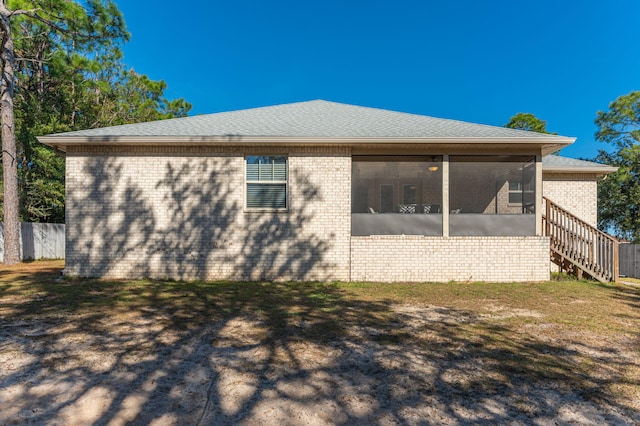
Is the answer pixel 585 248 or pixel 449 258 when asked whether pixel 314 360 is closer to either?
pixel 449 258

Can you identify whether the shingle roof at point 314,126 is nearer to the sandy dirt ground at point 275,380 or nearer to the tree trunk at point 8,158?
the sandy dirt ground at point 275,380

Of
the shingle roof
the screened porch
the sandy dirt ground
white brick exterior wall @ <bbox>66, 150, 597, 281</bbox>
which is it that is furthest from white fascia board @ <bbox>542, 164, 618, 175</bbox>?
the sandy dirt ground

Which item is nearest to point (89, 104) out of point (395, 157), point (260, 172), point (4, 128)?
point (4, 128)

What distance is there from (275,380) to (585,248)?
9.86 m

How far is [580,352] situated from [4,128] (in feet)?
57.3

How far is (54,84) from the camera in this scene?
18.8 metres

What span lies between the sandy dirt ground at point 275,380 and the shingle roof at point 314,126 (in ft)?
17.9

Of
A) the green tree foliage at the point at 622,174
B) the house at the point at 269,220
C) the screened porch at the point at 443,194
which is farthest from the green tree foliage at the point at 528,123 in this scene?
the house at the point at 269,220

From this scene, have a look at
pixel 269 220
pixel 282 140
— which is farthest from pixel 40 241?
pixel 282 140

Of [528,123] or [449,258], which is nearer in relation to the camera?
[449,258]

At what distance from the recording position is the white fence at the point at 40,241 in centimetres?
1412

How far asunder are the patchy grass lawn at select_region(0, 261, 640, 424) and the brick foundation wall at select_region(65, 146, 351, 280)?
209 cm

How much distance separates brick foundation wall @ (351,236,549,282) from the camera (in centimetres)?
894

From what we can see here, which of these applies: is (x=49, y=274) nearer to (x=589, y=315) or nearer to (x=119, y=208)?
(x=119, y=208)
